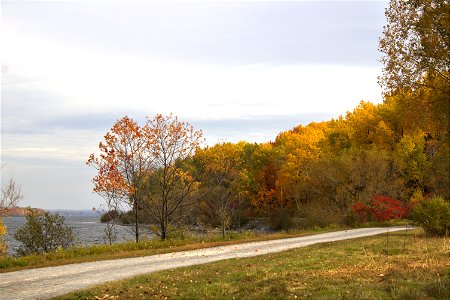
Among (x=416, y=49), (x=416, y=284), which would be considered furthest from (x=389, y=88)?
(x=416, y=284)

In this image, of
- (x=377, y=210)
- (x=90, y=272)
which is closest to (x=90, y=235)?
(x=377, y=210)

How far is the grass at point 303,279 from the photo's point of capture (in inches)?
387

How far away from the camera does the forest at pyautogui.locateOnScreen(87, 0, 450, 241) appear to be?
13219 millimetres

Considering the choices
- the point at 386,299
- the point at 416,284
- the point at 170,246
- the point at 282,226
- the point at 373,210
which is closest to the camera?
the point at 386,299

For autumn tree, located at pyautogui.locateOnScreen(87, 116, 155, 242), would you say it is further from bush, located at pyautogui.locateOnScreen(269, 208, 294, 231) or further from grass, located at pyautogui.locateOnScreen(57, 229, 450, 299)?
bush, located at pyautogui.locateOnScreen(269, 208, 294, 231)

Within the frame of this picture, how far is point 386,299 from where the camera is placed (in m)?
9.34

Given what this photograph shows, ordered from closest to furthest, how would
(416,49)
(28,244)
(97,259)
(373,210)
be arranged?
(416,49), (97,259), (28,244), (373,210)

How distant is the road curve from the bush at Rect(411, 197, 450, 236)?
8.51 meters

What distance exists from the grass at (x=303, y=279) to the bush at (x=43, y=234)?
12474 millimetres

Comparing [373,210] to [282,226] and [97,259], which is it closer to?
[282,226]

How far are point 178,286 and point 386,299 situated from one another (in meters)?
4.57

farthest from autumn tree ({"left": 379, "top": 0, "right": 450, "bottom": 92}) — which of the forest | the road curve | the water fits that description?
the water

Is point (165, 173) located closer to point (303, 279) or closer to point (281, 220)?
point (303, 279)

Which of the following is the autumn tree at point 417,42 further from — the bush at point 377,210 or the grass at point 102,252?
the bush at point 377,210
